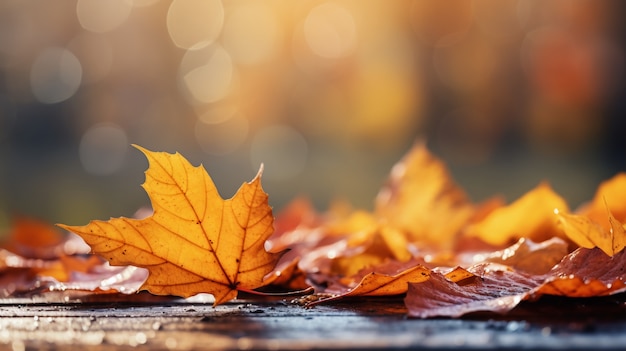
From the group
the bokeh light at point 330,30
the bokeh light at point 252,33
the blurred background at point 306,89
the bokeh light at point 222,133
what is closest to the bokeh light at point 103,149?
the blurred background at point 306,89

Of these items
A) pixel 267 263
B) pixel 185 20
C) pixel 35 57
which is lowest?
pixel 267 263

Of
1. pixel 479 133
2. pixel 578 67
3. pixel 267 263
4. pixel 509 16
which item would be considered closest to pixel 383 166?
pixel 479 133

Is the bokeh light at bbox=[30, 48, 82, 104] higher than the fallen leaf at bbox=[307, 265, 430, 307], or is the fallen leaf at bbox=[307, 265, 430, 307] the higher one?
the bokeh light at bbox=[30, 48, 82, 104]

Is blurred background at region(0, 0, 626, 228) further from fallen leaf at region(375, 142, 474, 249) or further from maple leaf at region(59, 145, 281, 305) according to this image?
maple leaf at region(59, 145, 281, 305)

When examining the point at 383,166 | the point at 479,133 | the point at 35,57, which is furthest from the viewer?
the point at 35,57

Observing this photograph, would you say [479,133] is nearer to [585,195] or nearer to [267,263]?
[585,195]

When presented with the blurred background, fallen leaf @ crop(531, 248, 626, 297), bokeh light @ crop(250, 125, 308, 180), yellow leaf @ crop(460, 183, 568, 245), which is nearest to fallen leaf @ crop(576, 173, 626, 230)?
yellow leaf @ crop(460, 183, 568, 245)
